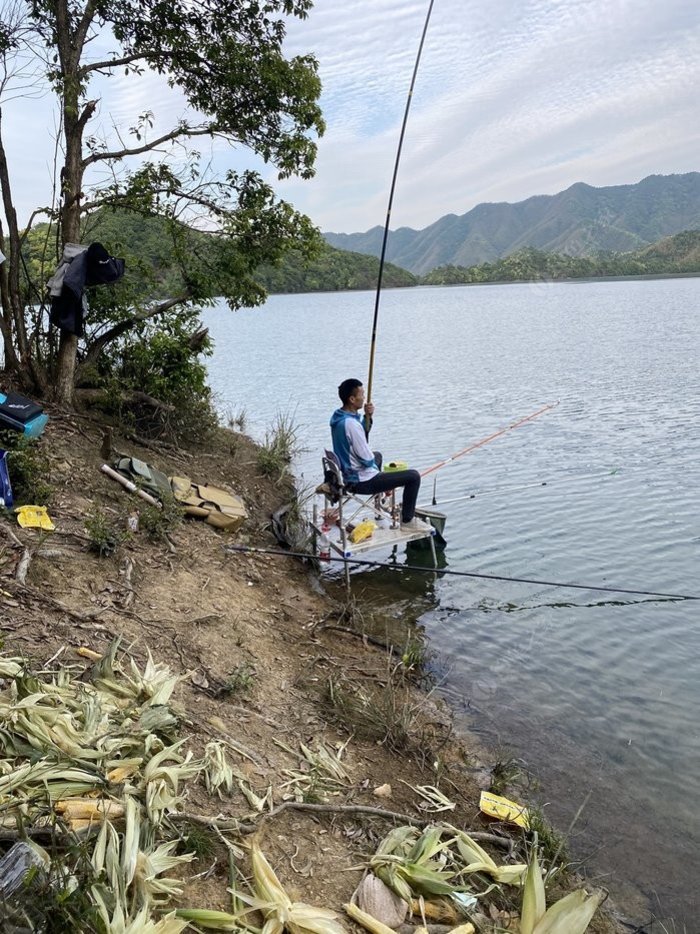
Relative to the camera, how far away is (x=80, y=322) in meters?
8.30

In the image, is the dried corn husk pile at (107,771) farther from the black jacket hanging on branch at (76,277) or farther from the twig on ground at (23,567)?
the black jacket hanging on branch at (76,277)

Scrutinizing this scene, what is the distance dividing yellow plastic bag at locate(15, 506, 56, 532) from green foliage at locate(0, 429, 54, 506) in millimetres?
242

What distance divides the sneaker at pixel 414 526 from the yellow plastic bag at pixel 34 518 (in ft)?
12.4

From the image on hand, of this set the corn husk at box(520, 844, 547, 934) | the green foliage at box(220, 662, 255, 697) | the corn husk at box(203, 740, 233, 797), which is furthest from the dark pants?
the corn husk at box(520, 844, 547, 934)

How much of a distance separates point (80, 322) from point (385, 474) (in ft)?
12.8

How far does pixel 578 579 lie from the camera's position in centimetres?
820

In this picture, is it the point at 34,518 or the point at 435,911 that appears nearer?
the point at 435,911

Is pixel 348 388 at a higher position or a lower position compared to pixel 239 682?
higher

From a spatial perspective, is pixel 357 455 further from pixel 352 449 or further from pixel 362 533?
pixel 362 533

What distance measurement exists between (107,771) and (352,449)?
16.0 ft

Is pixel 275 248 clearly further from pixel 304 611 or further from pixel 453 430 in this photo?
pixel 453 430

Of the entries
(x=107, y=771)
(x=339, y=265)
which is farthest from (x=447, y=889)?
(x=339, y=265)

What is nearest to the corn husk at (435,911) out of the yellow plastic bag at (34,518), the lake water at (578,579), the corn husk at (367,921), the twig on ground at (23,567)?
the corn husk at (367,921)

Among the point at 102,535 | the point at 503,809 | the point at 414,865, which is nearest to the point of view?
the point at 414,865
